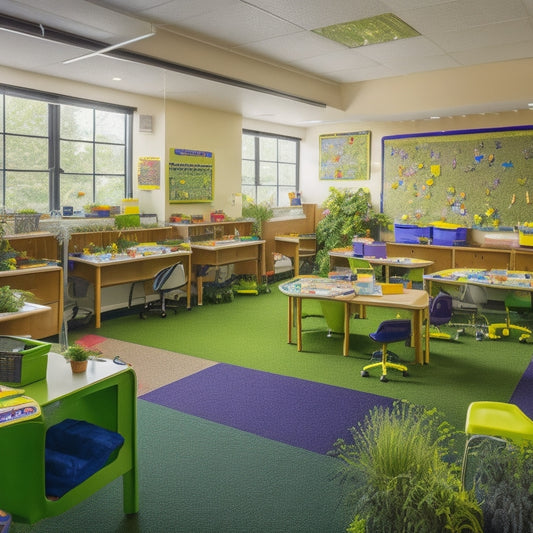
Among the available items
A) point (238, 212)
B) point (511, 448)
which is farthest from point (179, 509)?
point (238, 212)

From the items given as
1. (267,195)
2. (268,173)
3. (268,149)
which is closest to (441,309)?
(267,195)

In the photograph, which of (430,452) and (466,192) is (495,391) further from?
(466,192)

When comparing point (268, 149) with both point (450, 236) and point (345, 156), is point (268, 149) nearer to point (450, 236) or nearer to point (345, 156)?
point (345, 156)

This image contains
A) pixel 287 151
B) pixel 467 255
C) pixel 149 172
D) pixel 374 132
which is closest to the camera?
pixel 149 172

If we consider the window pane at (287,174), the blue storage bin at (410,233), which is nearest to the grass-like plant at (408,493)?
the blue storage bin at (410,233)

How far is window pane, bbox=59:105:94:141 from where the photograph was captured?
25.8ft

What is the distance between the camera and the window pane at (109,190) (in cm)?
842

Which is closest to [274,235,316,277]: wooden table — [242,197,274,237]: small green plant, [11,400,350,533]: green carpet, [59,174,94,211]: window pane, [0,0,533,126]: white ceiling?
[242,197,274,237]: small green plant

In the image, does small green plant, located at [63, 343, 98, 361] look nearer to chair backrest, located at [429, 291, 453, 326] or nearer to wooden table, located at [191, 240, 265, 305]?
chair backrest, located at [429, 291, 453, 326]

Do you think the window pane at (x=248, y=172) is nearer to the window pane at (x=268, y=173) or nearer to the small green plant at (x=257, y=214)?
the window pane at (x=268, y=173)

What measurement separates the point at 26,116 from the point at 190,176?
2.66 metres

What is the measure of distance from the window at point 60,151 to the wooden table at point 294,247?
3.05 metres

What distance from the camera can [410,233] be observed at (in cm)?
1014

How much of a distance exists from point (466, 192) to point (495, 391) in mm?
5343
